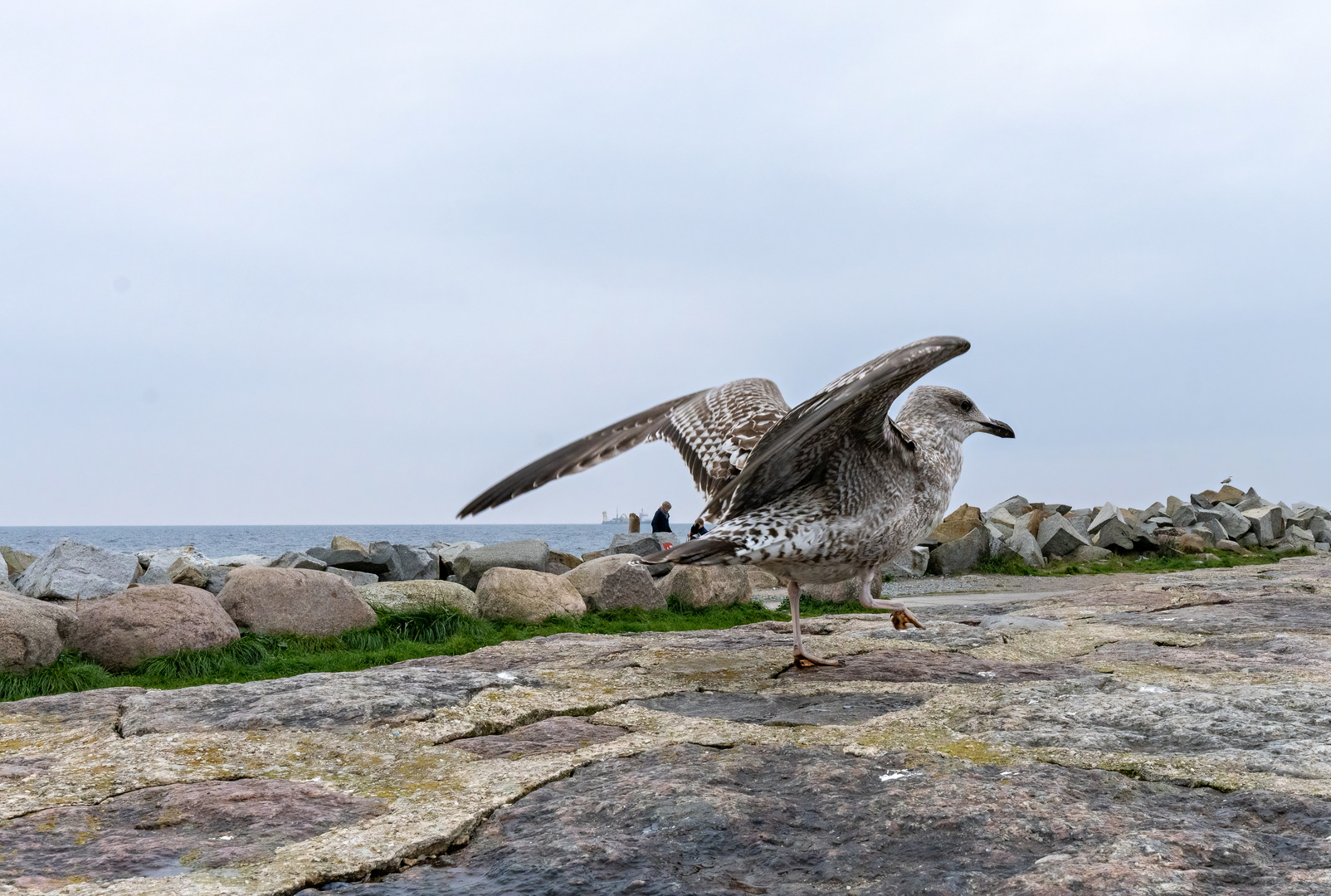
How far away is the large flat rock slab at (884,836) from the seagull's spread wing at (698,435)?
88.0 inches

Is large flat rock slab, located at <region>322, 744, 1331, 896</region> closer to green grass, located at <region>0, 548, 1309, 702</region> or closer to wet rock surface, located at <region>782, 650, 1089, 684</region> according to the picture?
wet rock surface, located at <region>782, 650, 1089, 684</region>

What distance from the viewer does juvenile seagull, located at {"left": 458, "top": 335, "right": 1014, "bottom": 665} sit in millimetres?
3340

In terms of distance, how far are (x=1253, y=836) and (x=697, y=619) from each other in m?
8.16

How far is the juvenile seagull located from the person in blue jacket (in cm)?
1434

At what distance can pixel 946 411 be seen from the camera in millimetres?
4746

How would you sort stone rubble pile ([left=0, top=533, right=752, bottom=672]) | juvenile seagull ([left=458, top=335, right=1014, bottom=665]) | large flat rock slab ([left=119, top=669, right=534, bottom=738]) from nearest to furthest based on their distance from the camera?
1. large flat rock slab ([left=119, top=669, right=534, bottom=738])
2. juvenile seagull ([left=458, top=335, right=1014, bottom=665])
3. stone rubble pile ([left=0, top=533, right=752, bottom=672])

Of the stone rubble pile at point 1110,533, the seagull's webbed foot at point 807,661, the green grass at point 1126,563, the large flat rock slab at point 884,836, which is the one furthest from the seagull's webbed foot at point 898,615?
the green grass at point 1126,563

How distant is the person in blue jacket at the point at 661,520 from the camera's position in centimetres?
1914

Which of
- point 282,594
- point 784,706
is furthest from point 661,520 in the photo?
point 784,706

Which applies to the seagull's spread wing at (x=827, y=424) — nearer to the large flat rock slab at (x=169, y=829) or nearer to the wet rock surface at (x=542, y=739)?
the wet rock surface at (x=542, y=739)

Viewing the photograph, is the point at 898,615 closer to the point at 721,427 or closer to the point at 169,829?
the point at 721,427

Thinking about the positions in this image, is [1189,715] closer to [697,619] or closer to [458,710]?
[458,710]

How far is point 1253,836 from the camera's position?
64.0 inches

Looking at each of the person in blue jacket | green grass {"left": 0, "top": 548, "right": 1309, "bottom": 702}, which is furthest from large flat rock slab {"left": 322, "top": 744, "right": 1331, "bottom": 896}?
the person in blue jacket
